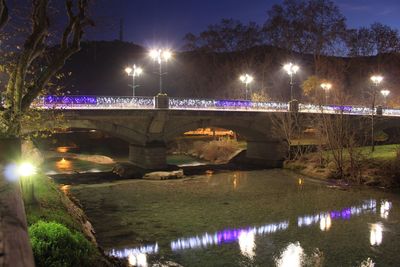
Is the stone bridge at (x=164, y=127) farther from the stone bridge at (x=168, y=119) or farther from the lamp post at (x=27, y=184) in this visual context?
the lamp post at (x=27, y=184)

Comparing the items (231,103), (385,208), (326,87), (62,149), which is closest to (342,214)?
(385,208)

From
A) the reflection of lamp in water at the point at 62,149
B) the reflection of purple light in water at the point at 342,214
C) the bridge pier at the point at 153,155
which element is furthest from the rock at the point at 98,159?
the reflection of purple light in water at the point at 342,214

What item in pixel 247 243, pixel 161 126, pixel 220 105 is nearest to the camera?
pixel 247 243

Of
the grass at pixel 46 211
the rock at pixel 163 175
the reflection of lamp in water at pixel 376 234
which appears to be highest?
the grass at pixel 46 211

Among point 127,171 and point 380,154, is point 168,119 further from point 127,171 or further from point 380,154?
point 380,154

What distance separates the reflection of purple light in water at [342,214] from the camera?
63.0 ft

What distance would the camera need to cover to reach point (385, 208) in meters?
21.9

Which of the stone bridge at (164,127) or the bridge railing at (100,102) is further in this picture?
the stone bridge at (164,127)

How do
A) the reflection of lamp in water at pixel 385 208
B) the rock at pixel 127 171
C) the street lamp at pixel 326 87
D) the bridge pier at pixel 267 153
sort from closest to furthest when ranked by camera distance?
1. the reflection of lamp in water at pixel 385 208
2. the rock at pixel 127 171
3. the bridge pier at pixel 267 153
4. the street lamp at pixel 326 87

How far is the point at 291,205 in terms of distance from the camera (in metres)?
22.4

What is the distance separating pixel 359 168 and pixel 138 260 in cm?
2020

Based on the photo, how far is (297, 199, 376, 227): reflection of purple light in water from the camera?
19.2 meters

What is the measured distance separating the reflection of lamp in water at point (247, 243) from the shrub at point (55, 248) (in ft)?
22.8

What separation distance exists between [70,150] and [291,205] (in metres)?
33.3
